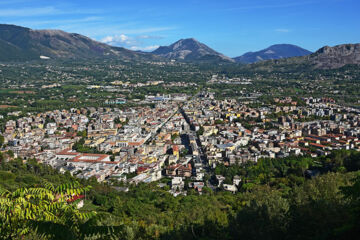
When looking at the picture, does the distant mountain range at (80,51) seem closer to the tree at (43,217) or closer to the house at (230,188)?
the house at (230,188)

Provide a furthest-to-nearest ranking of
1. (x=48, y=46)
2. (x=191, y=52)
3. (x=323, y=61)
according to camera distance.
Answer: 1. (x=191, y=52)
2. (x=48, y=46)
3. (x=323, y=61)

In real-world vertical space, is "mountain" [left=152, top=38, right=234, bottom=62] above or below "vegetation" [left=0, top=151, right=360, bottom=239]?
above

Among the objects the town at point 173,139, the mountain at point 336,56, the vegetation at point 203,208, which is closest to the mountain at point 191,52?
the mountain at point 336,56

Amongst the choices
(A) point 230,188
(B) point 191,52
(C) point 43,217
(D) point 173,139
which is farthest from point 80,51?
(C) point 43,217

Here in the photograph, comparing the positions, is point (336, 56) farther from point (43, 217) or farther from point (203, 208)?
point (43, 217)

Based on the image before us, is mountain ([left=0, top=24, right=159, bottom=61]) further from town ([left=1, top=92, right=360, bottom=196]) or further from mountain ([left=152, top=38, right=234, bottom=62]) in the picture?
town ([left=1, top=92, right=360, bottom=196])

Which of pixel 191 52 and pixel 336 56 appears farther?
pixel 191 52

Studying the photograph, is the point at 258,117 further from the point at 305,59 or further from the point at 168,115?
the point at 305,59

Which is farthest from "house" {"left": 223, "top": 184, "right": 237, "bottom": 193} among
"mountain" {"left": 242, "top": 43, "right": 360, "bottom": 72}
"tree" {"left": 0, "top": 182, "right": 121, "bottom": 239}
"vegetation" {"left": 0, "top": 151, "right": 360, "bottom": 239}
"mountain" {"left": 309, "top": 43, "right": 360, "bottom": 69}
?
"mountain" {"left": 309, "top": 43, "right": 360, "bottom": 69}

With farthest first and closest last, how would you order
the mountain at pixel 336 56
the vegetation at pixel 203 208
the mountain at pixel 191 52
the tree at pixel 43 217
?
1. the mountain at pixel 191 52
2. the mountain at pixel 336 56
3. the vegetation at pixel 203 208
4. the tree at pixel 43 217

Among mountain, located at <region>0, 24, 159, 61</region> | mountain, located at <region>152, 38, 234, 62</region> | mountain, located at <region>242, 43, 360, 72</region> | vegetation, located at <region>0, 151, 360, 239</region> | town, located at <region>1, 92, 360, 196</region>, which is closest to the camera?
vegetation, located at <region>0, 151, 360, 239</region>
